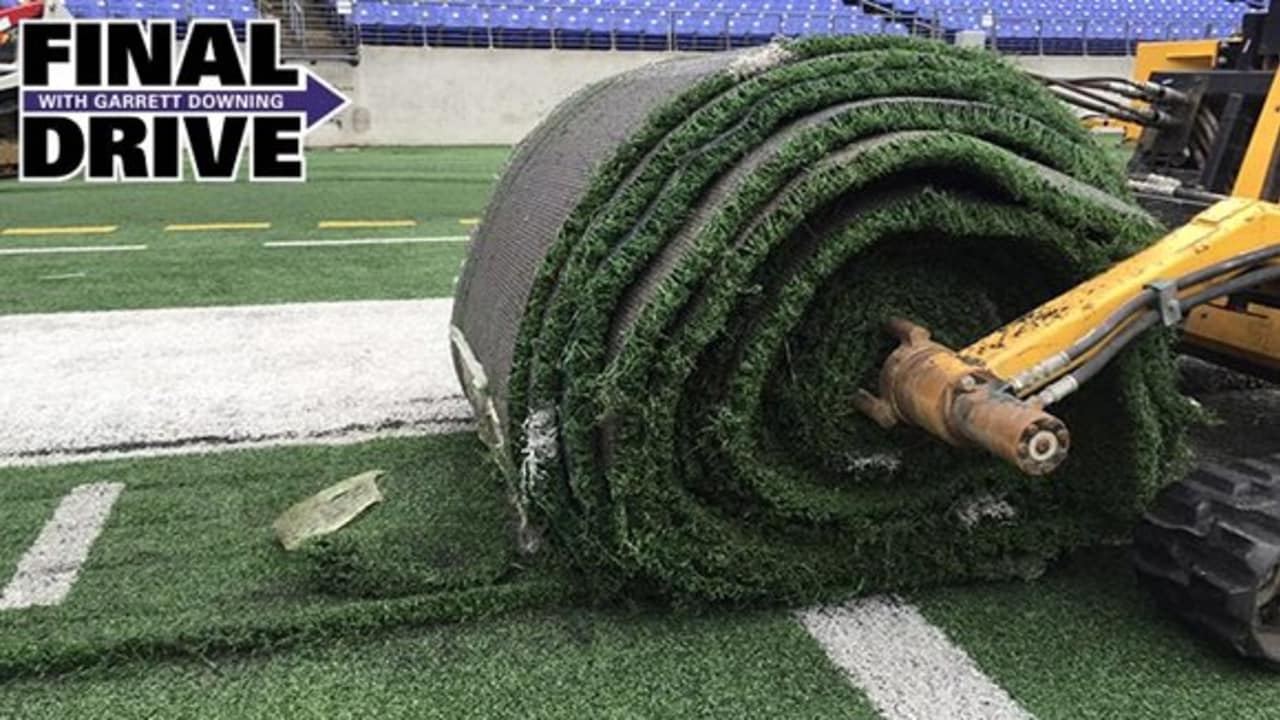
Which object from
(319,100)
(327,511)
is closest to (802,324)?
(327,511)

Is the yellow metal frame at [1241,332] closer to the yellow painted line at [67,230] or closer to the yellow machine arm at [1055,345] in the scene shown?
the yellow machine arm at [1055,345]

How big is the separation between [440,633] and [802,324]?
1012 mm

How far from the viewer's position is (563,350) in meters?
2.44

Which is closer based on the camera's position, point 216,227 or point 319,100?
point 216,227

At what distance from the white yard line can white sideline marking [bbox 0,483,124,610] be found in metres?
0.40

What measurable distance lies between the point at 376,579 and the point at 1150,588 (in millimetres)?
1680

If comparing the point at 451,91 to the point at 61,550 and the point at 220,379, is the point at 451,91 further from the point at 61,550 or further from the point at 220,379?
the point at 61,550

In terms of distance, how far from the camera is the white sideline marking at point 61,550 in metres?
2.71

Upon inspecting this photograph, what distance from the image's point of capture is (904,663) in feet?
7.93

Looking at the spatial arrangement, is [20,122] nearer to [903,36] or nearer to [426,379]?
[426,379]

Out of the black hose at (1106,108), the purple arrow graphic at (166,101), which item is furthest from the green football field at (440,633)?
the purple arrow graphic at (166,101)

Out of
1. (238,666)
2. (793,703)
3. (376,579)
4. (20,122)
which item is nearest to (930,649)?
(793,703)

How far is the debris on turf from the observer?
3018 mm

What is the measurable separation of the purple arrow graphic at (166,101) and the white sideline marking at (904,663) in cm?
1321
